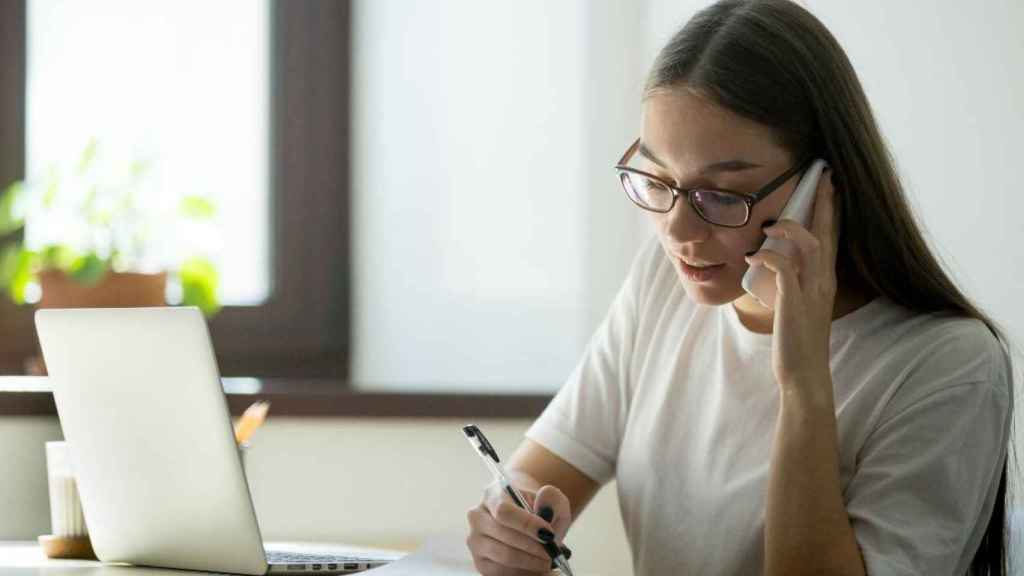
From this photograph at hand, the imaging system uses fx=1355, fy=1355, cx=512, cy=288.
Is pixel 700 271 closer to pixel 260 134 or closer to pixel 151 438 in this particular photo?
pixel 151 438

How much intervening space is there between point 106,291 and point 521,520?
4.43ft

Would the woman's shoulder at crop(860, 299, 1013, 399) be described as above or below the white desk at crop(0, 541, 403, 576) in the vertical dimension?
above

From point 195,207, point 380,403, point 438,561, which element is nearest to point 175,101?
point 195,207

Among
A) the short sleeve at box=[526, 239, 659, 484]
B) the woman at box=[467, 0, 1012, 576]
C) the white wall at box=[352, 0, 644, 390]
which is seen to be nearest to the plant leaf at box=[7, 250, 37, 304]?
the white wall at box=[352, 0, 644, 390]

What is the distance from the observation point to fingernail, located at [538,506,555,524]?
A: 131 cm

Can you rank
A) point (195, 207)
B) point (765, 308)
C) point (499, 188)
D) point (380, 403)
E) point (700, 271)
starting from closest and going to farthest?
point (700, 271) < point (765, 308) < point (380, 403) < point (195, 207) < point (499, 188)

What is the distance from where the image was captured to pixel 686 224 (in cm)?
134

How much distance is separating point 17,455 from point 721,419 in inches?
43.7

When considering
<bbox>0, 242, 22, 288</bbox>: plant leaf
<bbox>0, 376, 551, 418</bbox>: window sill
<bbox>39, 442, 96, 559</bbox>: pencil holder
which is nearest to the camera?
<bbox>39, 442, 96, 559</bbox>: pencil holder

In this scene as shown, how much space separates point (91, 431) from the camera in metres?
1.41

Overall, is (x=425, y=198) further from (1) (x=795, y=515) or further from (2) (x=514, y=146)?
(1) (x=795, y=515)

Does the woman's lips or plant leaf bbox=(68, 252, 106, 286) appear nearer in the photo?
the woman's lips

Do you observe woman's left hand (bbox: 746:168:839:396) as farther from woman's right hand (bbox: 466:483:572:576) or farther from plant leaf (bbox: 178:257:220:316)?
plant leaf (bbox: 178:257:220:316)

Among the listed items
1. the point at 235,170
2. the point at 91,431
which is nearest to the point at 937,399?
the point at 91,431
